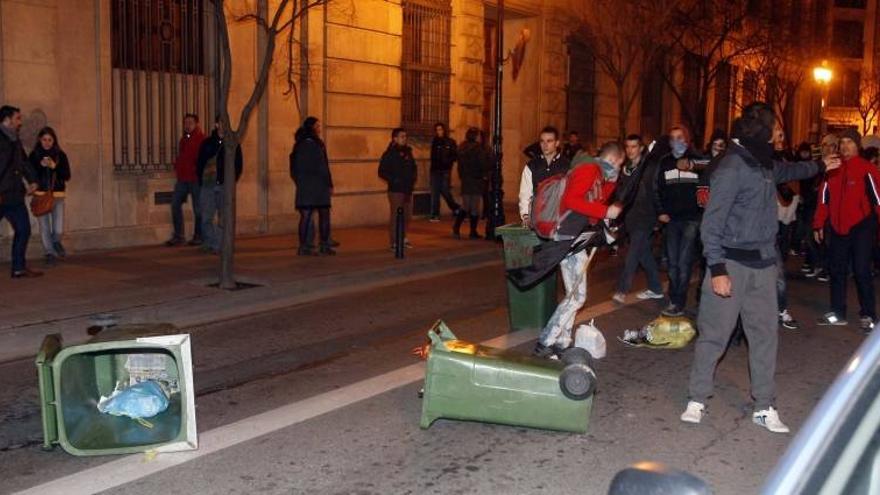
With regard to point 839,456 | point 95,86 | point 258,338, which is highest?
point 95,86

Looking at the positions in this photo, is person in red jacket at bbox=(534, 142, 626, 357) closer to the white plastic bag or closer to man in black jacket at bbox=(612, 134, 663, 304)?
the white plastic bag

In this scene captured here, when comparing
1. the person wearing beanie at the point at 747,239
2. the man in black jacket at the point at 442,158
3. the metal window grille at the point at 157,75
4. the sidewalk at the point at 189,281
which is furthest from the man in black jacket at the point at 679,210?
the man in black jacket at the point at 442,158

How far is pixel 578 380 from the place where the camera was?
18.2 ft

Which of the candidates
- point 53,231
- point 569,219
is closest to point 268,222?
point 53,231

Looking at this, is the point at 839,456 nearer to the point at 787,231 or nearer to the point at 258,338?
the point at 258,338

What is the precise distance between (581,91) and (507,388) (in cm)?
2168

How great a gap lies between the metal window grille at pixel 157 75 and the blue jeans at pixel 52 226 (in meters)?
1.79

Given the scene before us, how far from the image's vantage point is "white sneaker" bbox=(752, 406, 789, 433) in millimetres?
5988

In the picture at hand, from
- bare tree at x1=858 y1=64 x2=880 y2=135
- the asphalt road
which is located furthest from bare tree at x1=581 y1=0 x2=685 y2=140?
bare tree at x1=858 y1=64 x2=880 y2=135

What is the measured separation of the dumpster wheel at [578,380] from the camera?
5.54m

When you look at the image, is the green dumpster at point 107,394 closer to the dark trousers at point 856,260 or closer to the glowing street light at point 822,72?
the dark trousers at point 856,260

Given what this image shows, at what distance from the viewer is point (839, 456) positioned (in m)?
1.74

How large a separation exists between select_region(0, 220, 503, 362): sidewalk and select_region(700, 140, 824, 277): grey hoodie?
5.15 m

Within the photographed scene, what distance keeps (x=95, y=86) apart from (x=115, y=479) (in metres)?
9.72
